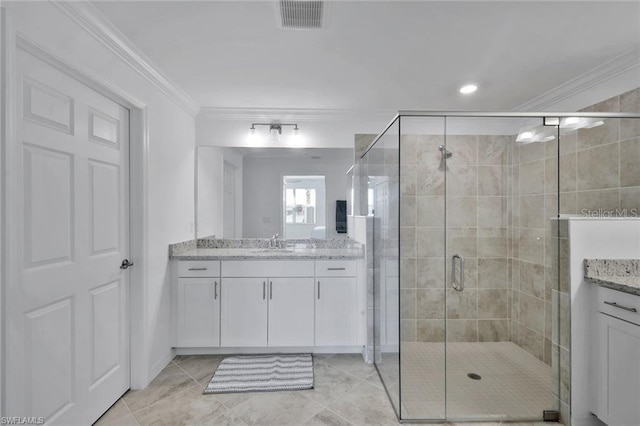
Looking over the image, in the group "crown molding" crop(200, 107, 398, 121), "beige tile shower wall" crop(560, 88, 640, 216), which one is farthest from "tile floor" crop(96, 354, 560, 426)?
"crown molding" crop(200, 107, 398, 121)

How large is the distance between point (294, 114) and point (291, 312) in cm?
203

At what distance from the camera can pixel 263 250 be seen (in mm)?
3115

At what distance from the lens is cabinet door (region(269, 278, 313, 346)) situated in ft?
8.70

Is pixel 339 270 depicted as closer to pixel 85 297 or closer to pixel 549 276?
pixel 549 276

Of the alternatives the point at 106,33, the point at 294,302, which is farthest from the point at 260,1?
the point at 294,302

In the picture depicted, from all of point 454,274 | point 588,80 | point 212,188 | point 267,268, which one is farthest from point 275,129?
point 588,80

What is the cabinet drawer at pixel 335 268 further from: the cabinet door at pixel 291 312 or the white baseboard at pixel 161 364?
the white baseboard at pixel 161 364

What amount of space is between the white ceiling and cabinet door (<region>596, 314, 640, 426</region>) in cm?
172

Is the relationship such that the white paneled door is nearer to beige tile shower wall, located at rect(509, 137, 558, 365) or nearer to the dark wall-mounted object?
the dark wall-mounted object

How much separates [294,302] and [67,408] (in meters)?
1.59

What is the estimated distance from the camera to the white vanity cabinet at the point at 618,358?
1533 mm

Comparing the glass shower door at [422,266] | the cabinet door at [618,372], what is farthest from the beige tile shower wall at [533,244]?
the glass shower door at [422,266]

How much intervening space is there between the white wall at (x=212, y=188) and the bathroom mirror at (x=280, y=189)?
0.01 metres

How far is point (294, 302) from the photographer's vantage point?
2.67 metres
